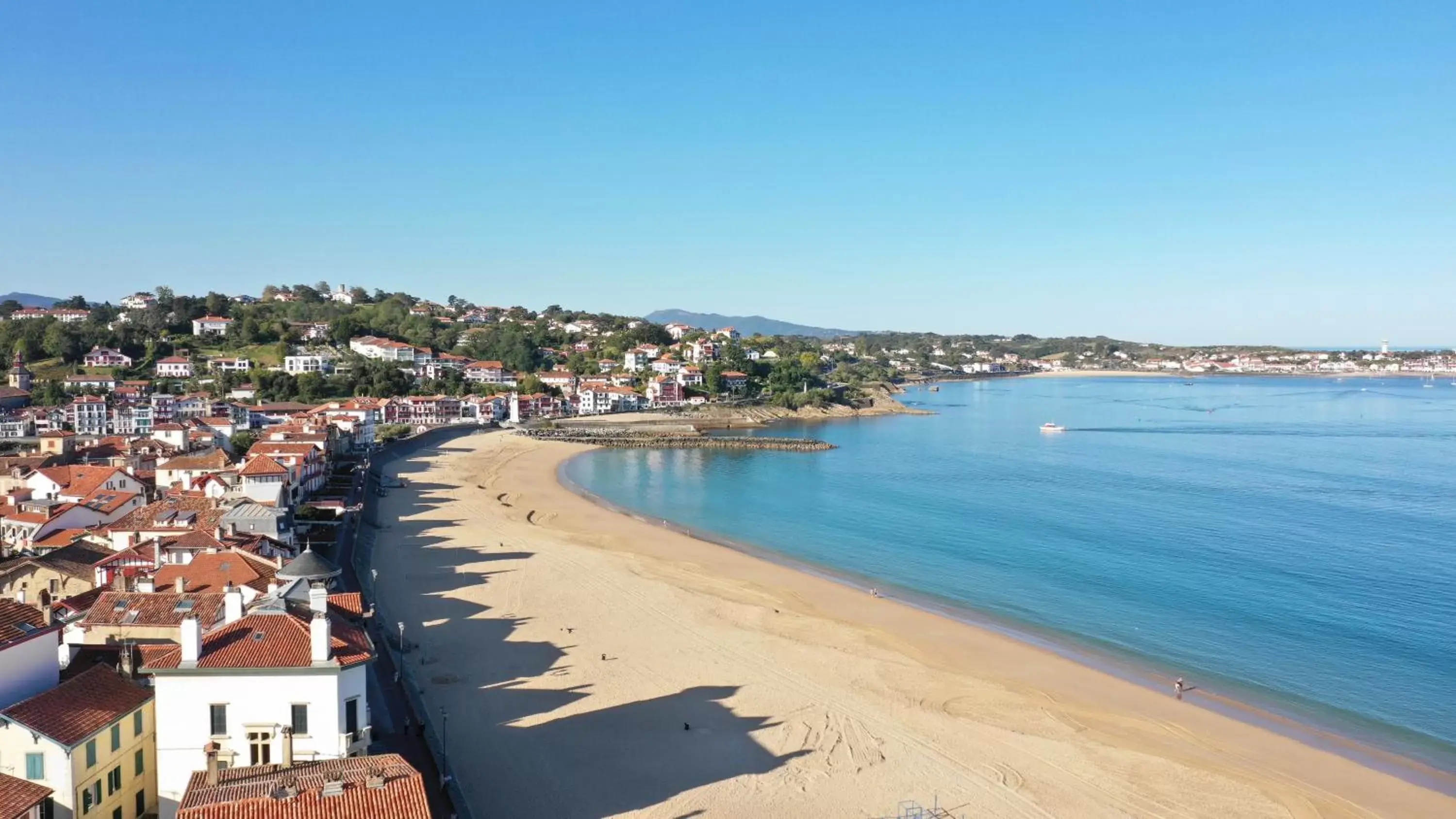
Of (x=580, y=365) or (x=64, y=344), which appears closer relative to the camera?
(x=64, y=344)

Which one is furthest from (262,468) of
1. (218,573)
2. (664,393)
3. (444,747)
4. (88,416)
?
(664,393)

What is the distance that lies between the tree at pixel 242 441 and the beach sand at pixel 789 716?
917 inches

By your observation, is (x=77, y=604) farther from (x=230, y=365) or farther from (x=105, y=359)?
(x=105, y=359)

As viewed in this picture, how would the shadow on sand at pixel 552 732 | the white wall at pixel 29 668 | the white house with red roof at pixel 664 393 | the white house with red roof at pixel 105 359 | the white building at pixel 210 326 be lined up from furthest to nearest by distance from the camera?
the white building at pixel 210 326 < the white house with red roof at pixel 664 393 < the white house with red roof at pixel 105 359 < the shadow on sand at pixel 552 732 < the white wall at pixel 29 668

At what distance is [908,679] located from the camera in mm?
22672

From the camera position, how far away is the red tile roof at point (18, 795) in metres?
10.3

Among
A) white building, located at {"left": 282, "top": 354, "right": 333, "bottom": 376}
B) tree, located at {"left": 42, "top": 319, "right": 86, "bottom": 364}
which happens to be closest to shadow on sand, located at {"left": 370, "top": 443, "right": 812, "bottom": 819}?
white building, located at {"left": 282, "top": 354, "right": 333, "bottom": 376}

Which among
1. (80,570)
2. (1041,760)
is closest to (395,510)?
(80,570)

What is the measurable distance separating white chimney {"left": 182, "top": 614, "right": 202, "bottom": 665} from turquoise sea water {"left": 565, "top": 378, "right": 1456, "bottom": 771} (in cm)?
2159

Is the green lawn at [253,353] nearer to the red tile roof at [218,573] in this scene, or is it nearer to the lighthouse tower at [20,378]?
the lighthouse tower at [20,378]

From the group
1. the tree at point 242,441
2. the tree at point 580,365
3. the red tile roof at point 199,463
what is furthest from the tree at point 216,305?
the red tile roof at point 199,463

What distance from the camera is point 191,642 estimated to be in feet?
40.9

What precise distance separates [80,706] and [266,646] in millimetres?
2218

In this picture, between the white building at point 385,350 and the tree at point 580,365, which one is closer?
the white building at point 385,350
